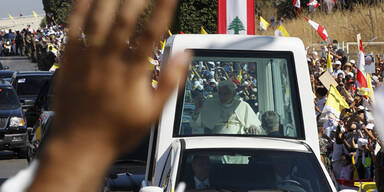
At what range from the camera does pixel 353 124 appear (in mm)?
10516

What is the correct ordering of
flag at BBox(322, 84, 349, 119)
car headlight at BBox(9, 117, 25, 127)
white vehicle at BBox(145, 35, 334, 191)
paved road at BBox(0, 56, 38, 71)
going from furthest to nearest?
1. paved road at BBox(0, 56, 38, 71)
2. car headlight at BBox(9, 117, 25, 127)
3. flag at BBox(322, 84, 349, 119)
4. white vehicle at BBox(145, 35, 334, 191)

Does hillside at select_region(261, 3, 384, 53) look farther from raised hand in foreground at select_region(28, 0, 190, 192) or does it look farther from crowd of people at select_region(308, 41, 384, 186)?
raised hand in foreground at select_region(28, 0, 190, 192)

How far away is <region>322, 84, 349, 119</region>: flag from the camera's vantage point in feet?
37.8

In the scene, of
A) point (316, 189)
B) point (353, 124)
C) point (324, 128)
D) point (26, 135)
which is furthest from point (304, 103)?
point (26, 135)

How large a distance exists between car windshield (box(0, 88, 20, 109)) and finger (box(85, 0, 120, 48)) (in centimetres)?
1549

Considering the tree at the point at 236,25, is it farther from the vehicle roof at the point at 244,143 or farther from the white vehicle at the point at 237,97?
the vehicle roof at the point at 244,143

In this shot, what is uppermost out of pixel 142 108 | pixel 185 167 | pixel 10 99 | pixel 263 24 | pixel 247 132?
pixel 263 24

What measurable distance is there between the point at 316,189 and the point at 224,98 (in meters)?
1.57

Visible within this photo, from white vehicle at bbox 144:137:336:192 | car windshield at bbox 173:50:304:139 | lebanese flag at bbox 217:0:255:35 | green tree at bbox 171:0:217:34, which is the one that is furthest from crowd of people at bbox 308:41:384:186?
green tree at bbox 171:0:217:34

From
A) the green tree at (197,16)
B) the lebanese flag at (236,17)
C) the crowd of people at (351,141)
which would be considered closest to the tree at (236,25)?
the lebanese flag at (236,17)

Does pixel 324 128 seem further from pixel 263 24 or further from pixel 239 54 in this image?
pixel 263 24

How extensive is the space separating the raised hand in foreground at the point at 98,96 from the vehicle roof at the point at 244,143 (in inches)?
183

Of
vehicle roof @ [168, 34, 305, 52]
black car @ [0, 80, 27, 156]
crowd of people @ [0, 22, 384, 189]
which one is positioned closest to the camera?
vehicle roof @ [168, 34, 305, 52]

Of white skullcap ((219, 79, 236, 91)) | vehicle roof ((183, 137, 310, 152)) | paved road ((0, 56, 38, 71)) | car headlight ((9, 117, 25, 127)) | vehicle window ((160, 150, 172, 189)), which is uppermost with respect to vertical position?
paved road ((0, 56, 38, 71))
